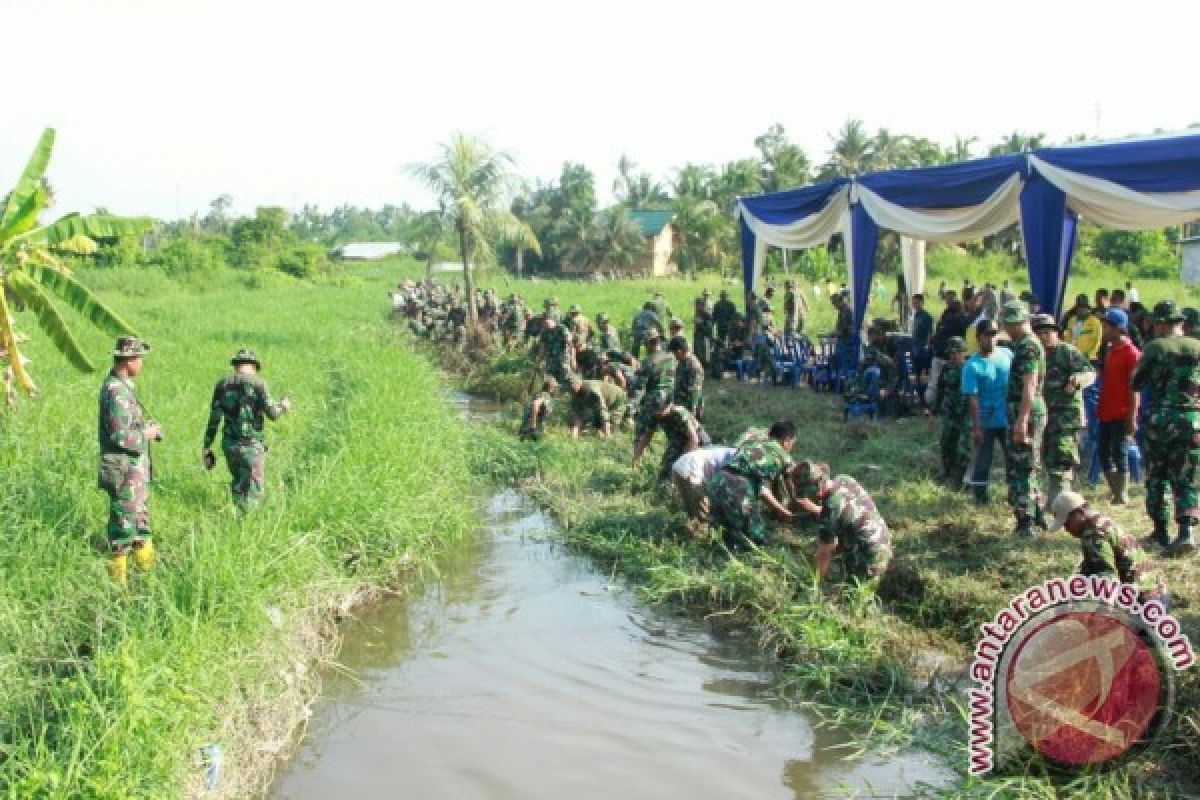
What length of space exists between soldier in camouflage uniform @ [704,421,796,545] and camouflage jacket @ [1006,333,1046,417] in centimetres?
148

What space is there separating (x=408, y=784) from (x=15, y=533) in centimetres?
290

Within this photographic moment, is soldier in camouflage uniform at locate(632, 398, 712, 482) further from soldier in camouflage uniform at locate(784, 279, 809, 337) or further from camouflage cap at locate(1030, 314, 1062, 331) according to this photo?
soldier in camouflage uniform at locate(784, 279, 809, 337)

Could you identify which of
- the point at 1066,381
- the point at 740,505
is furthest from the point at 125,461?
the point at 1066,381

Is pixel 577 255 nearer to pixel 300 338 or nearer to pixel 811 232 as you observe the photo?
pixel 300 338

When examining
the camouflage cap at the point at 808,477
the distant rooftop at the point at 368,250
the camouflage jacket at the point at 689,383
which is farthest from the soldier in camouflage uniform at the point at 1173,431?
the distant rooftop at the point at 368,250

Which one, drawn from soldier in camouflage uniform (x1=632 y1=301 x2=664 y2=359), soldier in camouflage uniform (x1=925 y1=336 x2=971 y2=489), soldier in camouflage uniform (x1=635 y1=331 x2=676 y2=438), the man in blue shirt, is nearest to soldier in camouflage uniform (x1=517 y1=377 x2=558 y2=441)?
soldier in camouflage uniform (x1=635 y1=331 x2=676 y2=438)

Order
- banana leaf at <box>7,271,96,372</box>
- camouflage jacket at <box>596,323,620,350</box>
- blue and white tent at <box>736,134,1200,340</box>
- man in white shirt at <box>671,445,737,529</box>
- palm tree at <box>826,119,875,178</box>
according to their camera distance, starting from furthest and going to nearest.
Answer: palm tree at <box>826,119,875,178</box> → camouflage jacket at <box>596,323,620,350</box> → banana leaf at <box>7,271,96,372</box> → blue and white tent at <box>736,134,1200,340</box> → man in white shirt at <box>671,445,737,529</box>

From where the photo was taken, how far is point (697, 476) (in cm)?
745

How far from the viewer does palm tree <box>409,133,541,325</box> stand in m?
21.2

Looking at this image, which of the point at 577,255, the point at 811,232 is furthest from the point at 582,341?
the point at 577,255

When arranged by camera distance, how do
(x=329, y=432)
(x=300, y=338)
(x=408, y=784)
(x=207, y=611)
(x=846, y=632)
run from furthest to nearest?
1. (x=300, y=338)
2. (x=329, y=432)
3. (x=846, y=632)
4. (x=207, y=611)
5. (x=408, y=784)

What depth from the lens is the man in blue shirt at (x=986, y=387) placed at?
23.8ft

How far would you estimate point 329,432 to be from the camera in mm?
9859

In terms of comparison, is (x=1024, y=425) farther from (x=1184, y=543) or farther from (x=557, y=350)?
(x=557, y=350)
